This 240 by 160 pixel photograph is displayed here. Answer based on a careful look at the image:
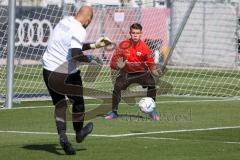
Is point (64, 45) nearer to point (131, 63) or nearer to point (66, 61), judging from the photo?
point (66, 61)

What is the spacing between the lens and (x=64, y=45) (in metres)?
12.5

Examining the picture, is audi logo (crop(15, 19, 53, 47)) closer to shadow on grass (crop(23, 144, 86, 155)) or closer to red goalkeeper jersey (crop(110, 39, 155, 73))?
Answer: red goalkeeper jersey (crop(110, 39, 155, 73))

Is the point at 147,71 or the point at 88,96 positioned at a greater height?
the point at 147,71

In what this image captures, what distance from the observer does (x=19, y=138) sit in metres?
14.2

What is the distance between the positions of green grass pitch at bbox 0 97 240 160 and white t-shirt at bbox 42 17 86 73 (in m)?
1.26

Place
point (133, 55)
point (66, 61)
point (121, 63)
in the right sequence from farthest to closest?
point (133, 55)
point (121, 63)
point (66, 61)

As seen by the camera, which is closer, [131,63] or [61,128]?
[61,128]

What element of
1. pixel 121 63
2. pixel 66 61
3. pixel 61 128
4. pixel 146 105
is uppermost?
pixel 66 61

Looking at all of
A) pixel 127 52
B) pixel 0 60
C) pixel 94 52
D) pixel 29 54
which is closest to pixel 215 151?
pixel 127 52

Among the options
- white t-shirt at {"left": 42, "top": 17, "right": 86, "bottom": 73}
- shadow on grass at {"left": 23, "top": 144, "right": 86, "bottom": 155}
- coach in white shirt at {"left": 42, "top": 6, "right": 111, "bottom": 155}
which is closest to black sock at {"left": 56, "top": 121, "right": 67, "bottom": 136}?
coach in white shirt at {"left": 42, "top": 6, "right": 111, "bottom": 155}

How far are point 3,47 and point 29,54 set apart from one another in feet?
4.16

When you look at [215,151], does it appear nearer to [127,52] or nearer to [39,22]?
[127,52]

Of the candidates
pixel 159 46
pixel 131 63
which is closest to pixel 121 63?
pixel 131 63

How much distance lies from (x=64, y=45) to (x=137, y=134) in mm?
2847
